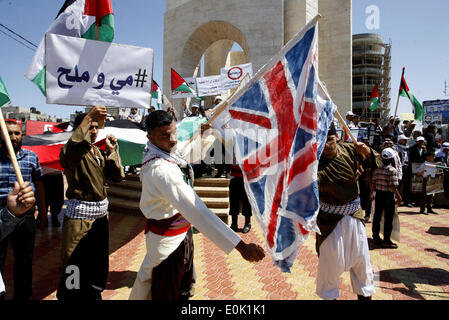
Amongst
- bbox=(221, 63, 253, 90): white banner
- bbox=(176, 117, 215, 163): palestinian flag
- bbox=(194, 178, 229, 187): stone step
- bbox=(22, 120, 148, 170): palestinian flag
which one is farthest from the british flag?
bbox=(221, 63, 253, 90): white banner

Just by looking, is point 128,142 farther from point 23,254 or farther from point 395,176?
point 395,176

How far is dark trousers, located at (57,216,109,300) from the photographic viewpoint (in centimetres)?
272

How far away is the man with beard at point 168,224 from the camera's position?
1838 mm

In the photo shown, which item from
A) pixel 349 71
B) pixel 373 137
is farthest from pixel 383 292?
pixel 349 71

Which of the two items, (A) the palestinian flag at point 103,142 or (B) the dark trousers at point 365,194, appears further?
(B) the dark trousers at point 365,194

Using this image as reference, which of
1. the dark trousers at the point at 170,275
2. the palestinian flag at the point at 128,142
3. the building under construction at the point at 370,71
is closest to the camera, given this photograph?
the dark trousers at the point at 170,275

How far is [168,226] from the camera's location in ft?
6.66

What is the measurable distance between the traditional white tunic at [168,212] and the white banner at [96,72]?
55.4 inches

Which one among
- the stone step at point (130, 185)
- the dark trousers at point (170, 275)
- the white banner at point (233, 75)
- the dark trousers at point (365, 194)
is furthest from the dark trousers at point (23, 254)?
the white banner at point (233, 75)

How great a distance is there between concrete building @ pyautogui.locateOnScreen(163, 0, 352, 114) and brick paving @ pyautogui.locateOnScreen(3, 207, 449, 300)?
13810 millimetres

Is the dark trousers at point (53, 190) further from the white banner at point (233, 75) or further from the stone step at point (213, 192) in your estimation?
the white banner at point (233, 75)
